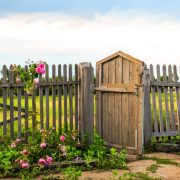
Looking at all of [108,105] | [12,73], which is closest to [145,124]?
[108,105]

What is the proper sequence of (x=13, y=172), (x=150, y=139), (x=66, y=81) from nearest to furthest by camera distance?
(x=13, y=172)
(x=66, y=81)
(x=150, y=139)

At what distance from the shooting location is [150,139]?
1094cm

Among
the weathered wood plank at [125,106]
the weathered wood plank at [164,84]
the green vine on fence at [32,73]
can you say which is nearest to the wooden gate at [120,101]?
the weathered wood plank at [125,106]

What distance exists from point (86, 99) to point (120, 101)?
89cm

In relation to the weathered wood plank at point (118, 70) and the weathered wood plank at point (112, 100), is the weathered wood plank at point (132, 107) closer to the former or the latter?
the weathered wood plank at point (118, 70)

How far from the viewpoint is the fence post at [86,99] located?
10229mm

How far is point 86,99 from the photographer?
1027 centimetres

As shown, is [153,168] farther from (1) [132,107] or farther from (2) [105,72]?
(2) [105,72]

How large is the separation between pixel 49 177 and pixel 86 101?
336 cm

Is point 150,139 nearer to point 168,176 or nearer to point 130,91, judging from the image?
point 130,91

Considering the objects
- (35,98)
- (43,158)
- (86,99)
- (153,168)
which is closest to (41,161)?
(43,158)

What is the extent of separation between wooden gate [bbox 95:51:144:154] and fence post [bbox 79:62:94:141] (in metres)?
0.26

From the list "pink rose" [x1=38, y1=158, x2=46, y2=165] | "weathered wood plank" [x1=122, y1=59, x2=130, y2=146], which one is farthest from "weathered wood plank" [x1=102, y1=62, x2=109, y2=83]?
"pink rose" [x1=38, y1=158, x2=46, y2=165]

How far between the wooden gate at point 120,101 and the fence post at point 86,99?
10.2 inches
